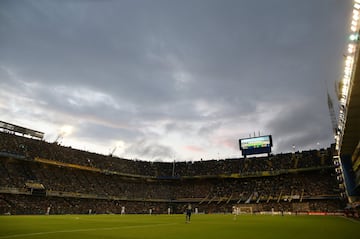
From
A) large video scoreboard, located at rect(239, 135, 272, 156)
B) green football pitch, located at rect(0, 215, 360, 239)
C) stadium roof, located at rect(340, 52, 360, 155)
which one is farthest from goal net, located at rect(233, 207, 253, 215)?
green football pitch, located at rect(0, 215, 360, 239)

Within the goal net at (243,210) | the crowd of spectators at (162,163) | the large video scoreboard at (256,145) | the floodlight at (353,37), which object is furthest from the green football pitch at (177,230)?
the large video scoreboard at (256,145)

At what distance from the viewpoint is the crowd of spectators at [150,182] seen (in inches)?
2149

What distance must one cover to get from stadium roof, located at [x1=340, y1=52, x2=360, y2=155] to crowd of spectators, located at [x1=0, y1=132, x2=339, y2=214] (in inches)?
1102

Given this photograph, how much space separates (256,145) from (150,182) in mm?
36794

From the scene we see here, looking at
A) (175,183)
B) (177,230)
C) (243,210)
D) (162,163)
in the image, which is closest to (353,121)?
(177,230)

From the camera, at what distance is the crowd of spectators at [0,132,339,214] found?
54594 millimetres

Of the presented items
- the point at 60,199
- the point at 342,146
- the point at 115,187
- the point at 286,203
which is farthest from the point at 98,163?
the point at 342,146

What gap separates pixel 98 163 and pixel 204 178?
3404 cm

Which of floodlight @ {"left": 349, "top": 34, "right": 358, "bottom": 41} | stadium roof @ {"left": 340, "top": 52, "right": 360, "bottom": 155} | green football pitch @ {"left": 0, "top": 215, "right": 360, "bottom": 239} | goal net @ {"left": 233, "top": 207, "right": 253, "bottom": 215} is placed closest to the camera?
green football pitch @ {"left": 0, "top": 215, "right": 360, "bottom": 239}

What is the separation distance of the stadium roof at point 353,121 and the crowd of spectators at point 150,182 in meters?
28.0

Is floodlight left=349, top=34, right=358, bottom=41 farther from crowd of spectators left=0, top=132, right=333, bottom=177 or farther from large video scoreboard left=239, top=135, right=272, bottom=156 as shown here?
large video scoreboard left=239, top=135, right=272, bottom=156

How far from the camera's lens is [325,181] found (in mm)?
65625

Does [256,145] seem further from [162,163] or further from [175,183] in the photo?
[162,163]

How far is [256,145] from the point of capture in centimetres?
7569
